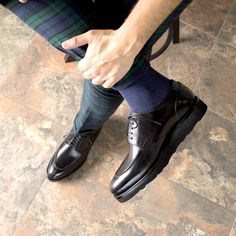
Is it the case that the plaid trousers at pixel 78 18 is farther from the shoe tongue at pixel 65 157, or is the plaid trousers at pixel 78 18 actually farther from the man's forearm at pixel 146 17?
the shoe tongue at pixel 65 157

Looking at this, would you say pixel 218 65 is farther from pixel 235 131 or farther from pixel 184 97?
pixel 184 97

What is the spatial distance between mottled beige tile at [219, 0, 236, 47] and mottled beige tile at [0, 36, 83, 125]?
0.54 m

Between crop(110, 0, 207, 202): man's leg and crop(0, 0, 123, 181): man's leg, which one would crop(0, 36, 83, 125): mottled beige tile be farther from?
crop(110, 0, 207, 202): man's leg

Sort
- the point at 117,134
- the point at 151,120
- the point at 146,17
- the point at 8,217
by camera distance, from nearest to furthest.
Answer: the point at 146,17 < the point at 151,120 < the point at 8,217 < the point at 117,134

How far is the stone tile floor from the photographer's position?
107cm

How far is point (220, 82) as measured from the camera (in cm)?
123

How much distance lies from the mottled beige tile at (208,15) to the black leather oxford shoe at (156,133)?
1.74 ft

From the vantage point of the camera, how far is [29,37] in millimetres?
1306

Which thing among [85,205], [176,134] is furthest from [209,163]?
[85,205]

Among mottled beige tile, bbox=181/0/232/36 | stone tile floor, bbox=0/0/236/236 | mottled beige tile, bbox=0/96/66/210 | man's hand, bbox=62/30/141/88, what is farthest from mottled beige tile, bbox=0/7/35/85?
man's hand, bbox=62/30/141/88

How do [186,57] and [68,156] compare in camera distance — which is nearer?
[68,156]

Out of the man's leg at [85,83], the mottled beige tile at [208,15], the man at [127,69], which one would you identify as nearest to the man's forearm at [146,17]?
the man at [127,69]

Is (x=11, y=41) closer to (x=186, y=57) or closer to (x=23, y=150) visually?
(x=23, y=150)

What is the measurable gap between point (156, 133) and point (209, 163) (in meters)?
0.37
